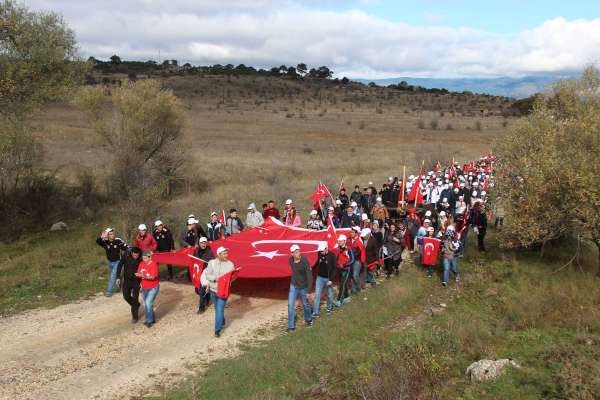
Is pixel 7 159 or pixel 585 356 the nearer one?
pixel 585 356

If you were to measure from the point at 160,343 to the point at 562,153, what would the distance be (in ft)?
38.6

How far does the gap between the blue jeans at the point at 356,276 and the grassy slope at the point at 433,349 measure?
42 centimetres

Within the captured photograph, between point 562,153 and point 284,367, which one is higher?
point 562,153

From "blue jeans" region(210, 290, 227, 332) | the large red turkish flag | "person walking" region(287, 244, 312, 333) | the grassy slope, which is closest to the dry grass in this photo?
the large red turkish flag

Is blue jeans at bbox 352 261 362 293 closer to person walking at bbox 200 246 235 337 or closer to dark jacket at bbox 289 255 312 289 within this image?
dark jacket at bbox 289 255 312 289

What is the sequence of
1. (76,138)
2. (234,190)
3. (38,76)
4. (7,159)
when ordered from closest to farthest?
(38,76) < (7,159) < (234,190) < (76,138)

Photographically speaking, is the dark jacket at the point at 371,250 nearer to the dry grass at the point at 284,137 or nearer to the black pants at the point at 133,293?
the black pants at the point at 133,293

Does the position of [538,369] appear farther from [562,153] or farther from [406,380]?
[562,153]

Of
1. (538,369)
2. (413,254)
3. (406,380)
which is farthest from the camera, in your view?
(413,254)

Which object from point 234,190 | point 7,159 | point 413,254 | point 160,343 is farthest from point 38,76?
point 413,254

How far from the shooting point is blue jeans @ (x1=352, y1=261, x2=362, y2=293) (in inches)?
553

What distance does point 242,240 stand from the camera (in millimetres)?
15789

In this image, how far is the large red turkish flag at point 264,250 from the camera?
14305mm

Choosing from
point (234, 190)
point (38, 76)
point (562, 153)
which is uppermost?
point (38, 76)
